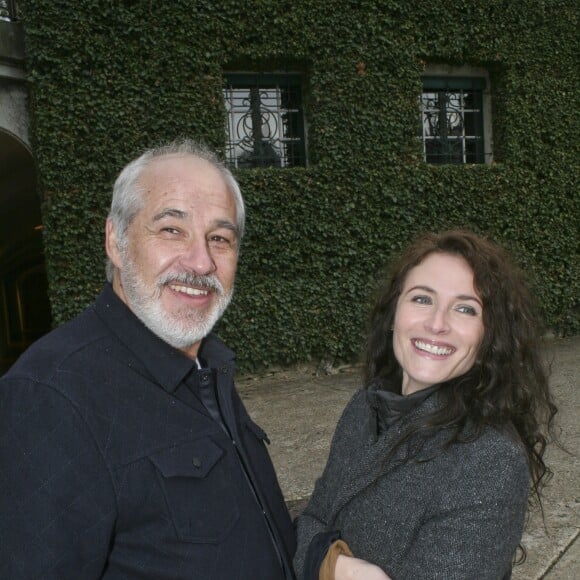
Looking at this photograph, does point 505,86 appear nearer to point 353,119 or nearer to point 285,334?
point 353,119

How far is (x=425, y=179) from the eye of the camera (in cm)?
859

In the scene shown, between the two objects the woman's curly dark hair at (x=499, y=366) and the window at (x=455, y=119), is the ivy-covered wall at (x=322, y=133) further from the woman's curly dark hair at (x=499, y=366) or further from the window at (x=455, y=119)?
the woman's curly dark hair at (x=499, y=366)

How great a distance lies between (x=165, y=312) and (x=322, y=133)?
6811mm

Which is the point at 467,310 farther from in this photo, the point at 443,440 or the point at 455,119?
the point at 455,119

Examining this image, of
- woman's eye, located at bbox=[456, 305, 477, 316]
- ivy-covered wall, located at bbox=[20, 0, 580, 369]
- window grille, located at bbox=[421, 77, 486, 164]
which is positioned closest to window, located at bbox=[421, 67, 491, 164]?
window grille, located at bbox=[421, 77, 486, 164]

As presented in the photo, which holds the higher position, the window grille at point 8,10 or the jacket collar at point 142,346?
the window grille at point 8,10

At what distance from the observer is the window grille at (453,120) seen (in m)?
9.19

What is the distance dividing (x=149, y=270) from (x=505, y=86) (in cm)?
888

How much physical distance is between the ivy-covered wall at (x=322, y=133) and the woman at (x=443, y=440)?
5970 millimetres

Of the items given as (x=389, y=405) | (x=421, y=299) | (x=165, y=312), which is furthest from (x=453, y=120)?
(x=165, y=312)

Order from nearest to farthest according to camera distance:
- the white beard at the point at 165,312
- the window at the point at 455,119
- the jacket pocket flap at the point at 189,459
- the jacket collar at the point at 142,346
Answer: the jacket pocket flap at the point at 189,459
the jacket collar at the point at 142,346
the white beard at the point at 165,312
the window at the point at 455,119

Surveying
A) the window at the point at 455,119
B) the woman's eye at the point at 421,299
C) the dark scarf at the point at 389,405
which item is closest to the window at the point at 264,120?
the window at the point at 455,119

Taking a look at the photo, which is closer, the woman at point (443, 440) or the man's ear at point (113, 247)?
the woman at point (443, 440)

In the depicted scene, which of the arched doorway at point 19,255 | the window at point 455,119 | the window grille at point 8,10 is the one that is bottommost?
the arched doorway at point 19,255
